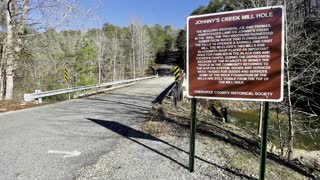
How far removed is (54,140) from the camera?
7398 mm

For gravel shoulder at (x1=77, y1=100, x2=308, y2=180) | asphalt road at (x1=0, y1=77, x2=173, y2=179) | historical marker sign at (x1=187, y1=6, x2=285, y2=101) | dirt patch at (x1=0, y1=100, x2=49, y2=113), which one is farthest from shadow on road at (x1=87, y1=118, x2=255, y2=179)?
dirt patch at (x1=0, y1=100, x2=49, y2=113)

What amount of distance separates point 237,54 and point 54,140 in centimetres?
481

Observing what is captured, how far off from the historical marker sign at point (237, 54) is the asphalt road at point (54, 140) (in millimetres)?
2571

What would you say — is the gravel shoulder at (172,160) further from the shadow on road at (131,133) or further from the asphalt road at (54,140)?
the asphalt road at (54,140)

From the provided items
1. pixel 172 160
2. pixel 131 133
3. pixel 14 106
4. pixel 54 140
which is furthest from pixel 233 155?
pixel 14 106

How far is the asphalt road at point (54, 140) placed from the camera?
539 cm

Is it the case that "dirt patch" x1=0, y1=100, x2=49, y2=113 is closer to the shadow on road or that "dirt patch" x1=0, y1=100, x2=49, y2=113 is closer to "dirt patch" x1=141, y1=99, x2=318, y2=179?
the shadow on road

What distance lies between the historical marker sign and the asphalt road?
257 centimetres

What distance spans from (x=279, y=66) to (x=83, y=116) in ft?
25.9

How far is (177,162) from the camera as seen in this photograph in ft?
19.0

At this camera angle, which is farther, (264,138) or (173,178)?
(173,178)

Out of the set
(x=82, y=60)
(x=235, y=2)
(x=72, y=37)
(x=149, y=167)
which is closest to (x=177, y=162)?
(x=149, y=167)

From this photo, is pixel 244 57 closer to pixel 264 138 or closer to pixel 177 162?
pixel 264 138

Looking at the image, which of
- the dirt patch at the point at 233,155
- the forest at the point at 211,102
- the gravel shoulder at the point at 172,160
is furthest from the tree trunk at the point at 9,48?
the gravel shoulder at the point at 172,160
